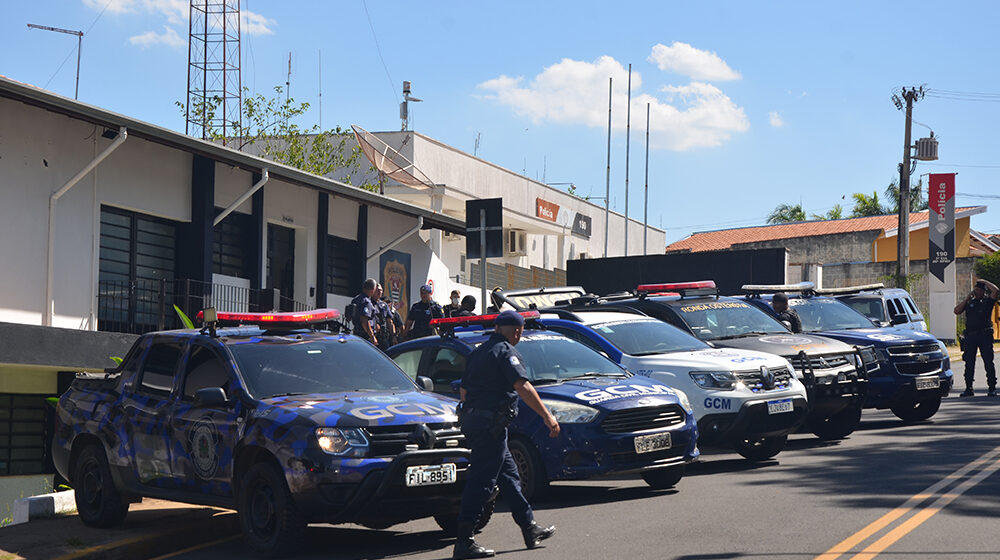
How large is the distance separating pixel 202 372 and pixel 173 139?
777 centimetres

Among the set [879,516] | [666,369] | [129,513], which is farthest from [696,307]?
[129,513]

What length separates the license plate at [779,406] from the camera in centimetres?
1134

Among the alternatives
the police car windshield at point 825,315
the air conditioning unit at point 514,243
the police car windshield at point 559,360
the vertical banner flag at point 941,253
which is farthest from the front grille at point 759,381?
the vertical banner flag at point 941,253

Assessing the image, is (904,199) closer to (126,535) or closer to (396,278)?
(396,278)

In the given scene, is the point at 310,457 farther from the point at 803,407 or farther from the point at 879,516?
the point at 803,407

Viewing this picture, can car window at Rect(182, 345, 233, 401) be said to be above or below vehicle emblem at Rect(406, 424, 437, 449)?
above

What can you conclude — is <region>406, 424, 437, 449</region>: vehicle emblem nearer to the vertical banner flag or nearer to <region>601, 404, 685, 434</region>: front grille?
<region>601, 404, 685, 434</region>: front grille

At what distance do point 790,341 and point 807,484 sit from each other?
3.66 m

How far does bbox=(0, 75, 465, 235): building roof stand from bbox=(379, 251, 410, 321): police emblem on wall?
6.06ft

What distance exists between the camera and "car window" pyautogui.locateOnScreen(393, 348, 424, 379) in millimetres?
10969

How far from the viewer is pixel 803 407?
38.4 ft

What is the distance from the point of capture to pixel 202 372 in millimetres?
8789

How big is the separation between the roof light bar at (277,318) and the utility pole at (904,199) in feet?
100

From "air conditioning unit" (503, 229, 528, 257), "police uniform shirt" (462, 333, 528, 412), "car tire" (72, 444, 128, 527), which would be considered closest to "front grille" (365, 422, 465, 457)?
"police uniform shirt" (462, 333, 528, 412)
